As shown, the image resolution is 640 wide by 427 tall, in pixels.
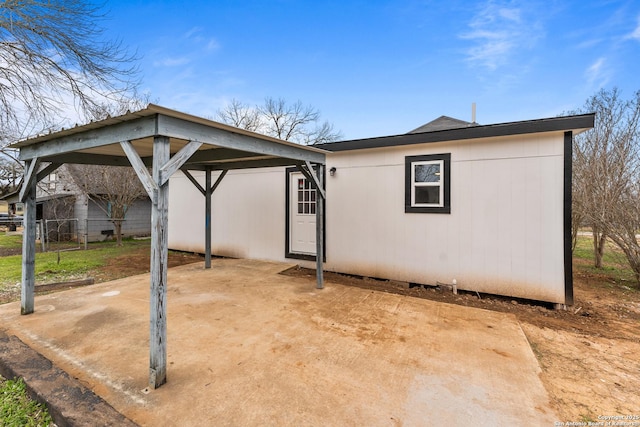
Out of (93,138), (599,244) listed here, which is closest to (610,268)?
(599,244)

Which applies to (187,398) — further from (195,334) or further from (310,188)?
(310,188)

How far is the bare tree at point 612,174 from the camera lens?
5.34 metres

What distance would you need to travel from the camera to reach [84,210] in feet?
38.5

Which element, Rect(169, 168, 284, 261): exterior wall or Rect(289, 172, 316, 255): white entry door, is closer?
Rect(289, 172, 316, 255): white entry door

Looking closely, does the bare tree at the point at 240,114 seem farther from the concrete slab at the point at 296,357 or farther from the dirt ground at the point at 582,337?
the concrete slab at the point at 296,357

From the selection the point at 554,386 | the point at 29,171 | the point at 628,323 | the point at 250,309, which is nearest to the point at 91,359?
the point at 250,309

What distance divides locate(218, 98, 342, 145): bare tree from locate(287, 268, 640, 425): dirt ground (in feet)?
53.9

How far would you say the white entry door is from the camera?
6379 mm

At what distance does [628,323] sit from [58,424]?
5970mm

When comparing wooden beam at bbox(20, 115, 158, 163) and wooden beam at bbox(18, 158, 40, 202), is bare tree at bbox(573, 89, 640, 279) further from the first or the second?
wooden beam at bbox(18, 158, 40, 202)

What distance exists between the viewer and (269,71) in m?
12.6

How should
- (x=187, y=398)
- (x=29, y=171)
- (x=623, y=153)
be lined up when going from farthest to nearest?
1. (x=623, y=153)
2. (x=29, y=171)
3. (x=187, y=398)

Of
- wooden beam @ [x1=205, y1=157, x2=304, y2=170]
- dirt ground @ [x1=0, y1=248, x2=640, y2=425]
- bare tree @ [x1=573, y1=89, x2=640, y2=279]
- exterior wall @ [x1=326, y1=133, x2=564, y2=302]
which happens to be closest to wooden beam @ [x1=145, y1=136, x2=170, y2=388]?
wooden beam @ [x1=205, y1=157, x2=304, y2=170]

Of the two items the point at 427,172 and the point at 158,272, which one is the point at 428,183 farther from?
the point at 158,272
